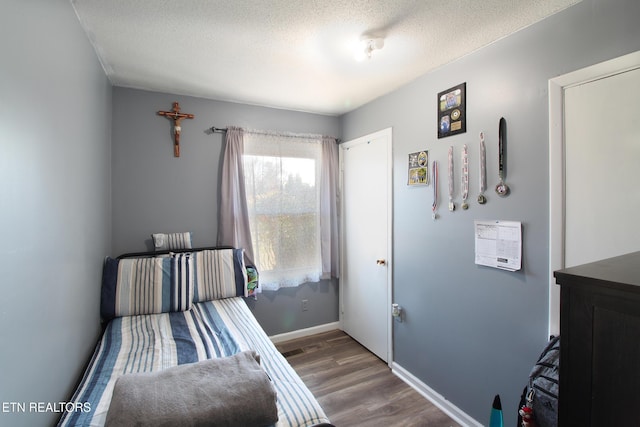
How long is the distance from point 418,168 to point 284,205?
1.43 metres

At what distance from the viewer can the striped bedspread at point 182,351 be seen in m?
1.14

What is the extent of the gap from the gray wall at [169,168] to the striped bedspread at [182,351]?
2.62ft

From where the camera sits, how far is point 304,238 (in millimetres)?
A: 3174

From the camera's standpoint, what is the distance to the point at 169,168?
260cm

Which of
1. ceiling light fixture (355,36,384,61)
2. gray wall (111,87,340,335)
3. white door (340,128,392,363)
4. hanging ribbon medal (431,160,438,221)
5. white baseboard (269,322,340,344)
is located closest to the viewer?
→ ceiling light fixture (355,36,384,61)

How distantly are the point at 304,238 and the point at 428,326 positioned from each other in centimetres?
152

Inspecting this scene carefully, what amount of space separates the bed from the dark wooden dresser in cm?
82

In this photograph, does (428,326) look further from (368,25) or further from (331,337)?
(368,25)

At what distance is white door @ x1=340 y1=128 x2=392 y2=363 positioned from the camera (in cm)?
270

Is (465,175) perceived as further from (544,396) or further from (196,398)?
(196,398)

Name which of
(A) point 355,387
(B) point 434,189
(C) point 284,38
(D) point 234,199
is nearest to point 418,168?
(B) point 434,189

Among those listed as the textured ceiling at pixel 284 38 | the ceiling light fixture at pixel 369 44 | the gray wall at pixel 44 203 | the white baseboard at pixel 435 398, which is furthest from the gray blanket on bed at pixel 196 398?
the ceiling light fixture at pixel 369 44

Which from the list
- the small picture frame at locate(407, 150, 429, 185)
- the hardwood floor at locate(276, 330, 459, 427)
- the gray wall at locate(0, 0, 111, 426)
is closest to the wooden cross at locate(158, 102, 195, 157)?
the gray wall at locate(0, 0, 111, 426)

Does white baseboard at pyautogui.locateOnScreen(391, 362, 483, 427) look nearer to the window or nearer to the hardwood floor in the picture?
the hardwood floor
